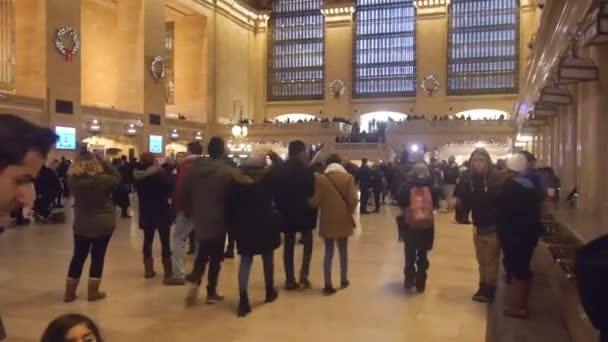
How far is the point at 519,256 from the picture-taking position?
521 centimetres

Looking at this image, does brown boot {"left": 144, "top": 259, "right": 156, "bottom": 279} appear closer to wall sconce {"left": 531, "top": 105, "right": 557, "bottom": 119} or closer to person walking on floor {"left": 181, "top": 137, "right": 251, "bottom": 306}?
person walking on floor {"left": 181, "top": 137, "right": 251, "bottom": 306}

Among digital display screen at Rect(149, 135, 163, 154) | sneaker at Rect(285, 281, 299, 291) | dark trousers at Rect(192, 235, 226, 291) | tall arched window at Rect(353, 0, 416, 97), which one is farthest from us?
tall arched window at Rect(353, 0, 416, 97)

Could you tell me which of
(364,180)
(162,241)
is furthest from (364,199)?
(162,241)

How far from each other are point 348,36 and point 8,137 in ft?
134

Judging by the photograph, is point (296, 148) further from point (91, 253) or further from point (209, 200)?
point (91, 253)

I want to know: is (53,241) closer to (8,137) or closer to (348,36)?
(8,137)

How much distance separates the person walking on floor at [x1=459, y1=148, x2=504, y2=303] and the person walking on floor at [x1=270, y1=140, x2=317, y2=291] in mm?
1659

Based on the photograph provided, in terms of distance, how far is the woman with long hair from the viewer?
4.67ft

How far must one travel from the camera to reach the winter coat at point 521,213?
512 centimetres

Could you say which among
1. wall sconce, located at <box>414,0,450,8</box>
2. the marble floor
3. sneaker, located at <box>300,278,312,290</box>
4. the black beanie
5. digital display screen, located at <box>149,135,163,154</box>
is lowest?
the marble floor

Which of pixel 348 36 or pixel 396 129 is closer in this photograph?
pixel 396 129

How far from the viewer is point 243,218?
5.48m

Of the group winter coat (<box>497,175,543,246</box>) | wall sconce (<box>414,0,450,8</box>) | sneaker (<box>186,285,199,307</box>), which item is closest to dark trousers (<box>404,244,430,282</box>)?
winter coat (<box>497,175,543,246</box>)

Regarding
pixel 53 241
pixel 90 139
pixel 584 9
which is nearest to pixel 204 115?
pixel 90 139
